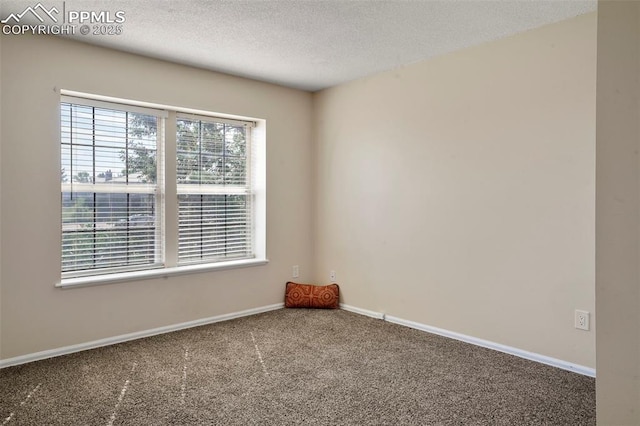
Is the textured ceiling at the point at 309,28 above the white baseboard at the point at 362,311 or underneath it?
above

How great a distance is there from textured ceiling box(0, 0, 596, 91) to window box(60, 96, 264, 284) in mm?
617

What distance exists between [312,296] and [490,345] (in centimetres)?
185

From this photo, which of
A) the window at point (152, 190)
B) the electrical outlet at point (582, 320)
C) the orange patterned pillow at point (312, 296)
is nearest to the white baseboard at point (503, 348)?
the electrical outlet at point (582, 320)

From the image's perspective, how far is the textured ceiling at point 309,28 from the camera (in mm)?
2686

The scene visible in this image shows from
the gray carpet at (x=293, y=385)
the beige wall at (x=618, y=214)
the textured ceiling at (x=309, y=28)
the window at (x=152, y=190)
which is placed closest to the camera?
the beige wall at (x=618, y=214)

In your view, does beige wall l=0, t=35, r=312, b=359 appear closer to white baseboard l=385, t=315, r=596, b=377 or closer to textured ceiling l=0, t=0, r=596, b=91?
textured ceiling l=0, t=0, r=596, b=91

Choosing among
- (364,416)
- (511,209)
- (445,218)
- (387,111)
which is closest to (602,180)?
(364,416)

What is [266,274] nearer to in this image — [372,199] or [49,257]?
[372,199]

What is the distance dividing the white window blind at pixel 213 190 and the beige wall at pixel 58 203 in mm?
233

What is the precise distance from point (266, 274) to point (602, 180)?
353 centimetres

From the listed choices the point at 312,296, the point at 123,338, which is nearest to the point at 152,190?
the point at 123,338

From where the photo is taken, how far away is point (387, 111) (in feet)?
13.5

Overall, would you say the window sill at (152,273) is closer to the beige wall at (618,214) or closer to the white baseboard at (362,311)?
the white baseboard at (362,311)

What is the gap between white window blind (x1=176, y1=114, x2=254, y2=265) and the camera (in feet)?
13.4
